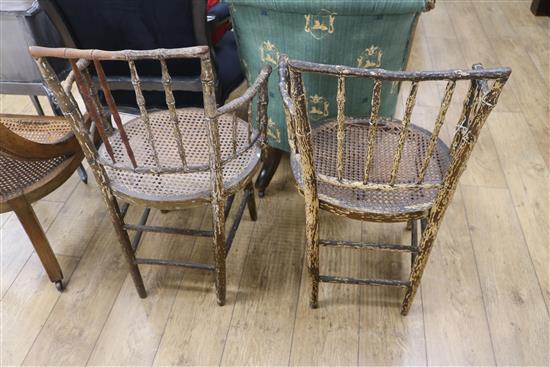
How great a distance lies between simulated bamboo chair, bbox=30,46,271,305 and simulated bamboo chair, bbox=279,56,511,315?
0.15 metres

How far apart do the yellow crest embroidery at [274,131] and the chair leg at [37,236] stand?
31.9 inches

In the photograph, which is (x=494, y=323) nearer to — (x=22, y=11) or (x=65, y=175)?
(x=65, y=175)

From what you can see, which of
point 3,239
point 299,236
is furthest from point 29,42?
point 299,236

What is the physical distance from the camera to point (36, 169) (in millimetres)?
1398

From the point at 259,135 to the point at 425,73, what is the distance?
1.68ft

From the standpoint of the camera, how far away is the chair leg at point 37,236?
1354mm

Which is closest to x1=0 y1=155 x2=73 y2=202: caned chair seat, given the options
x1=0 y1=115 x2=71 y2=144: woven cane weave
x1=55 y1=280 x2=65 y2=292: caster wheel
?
x1=0 y1=115 x2=71 y2=144: woven cane weave

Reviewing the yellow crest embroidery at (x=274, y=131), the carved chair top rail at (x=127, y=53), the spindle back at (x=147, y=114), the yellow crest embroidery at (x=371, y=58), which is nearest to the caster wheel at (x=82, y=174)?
the spindle back at (x=147, y=114)

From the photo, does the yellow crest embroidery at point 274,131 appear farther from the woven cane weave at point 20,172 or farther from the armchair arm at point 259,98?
the woven cane weave at point 20,172

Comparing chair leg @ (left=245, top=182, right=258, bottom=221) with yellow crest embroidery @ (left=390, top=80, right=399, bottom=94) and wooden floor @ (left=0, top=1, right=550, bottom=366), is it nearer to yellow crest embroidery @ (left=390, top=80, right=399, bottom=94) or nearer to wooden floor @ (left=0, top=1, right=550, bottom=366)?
wooden floor @ (left=0, top=1, right=550, bottom=366)

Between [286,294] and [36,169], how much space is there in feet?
2.86

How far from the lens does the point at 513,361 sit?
4.47ft

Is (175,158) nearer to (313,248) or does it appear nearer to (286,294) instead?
(313,248)

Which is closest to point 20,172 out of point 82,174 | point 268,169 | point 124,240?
point 124,240
